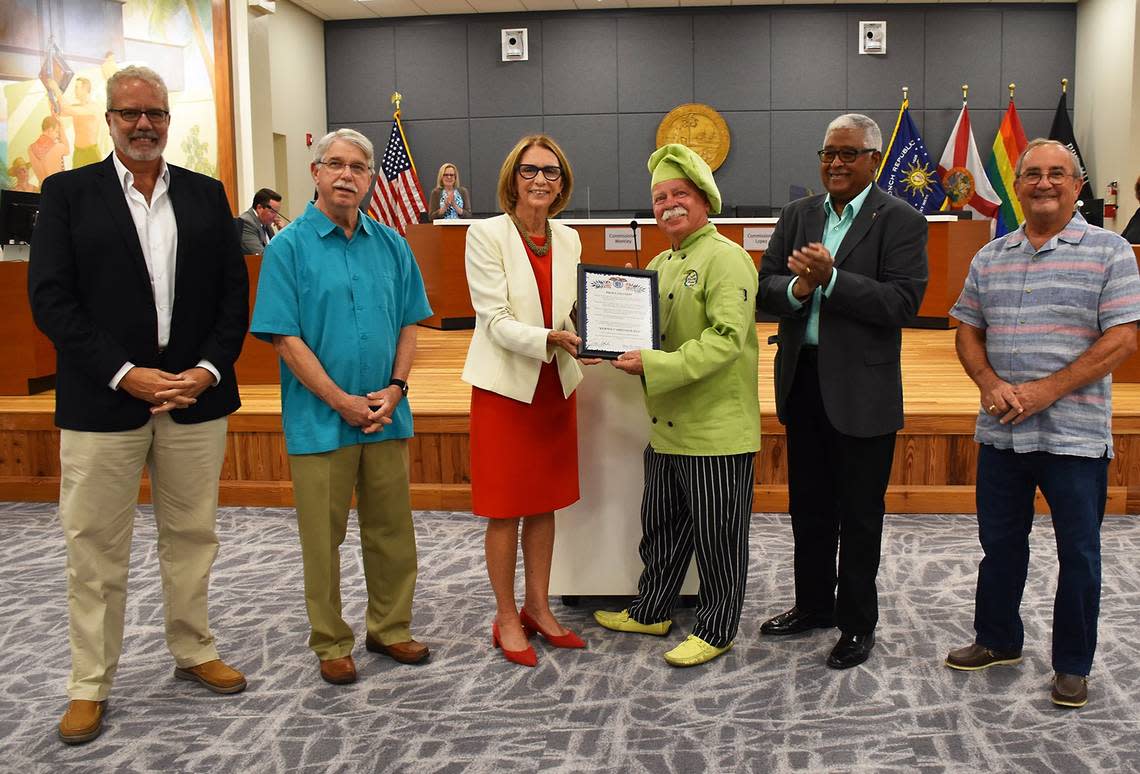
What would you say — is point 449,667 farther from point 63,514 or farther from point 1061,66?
point 1061,66

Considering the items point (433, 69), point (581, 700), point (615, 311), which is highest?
point (433, 69)

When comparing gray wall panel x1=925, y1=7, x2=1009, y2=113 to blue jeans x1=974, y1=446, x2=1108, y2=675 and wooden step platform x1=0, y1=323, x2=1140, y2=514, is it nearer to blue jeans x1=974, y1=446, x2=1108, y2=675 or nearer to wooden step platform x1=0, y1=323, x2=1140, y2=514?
wooden step platform x1=0, y1=323, x2=1140, y2=514

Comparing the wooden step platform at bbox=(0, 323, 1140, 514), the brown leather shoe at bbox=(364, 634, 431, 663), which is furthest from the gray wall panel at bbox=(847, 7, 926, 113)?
the brown leather shoe at bbox=(364, 634, 431, 663)

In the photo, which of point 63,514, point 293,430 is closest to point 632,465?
point 293,430

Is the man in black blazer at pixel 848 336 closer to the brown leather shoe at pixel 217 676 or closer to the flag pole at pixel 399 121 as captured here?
the brown leather shoe at pixel 217 676

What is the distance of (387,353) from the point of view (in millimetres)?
2535

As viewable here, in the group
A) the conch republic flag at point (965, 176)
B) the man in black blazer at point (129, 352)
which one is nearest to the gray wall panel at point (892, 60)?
the conch republic flag at point (965, 176)

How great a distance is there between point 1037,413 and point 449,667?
5.49 ft

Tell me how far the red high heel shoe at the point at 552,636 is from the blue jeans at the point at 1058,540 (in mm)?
1124

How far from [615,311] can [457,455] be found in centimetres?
201

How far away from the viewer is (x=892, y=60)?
1034 cm

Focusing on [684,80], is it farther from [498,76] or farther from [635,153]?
[498,76]

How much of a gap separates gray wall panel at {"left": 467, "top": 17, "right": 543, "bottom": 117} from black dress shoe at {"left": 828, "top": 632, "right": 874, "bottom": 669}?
9074mm

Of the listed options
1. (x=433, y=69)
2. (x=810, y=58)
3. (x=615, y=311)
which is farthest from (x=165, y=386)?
(x=810, y=58)
